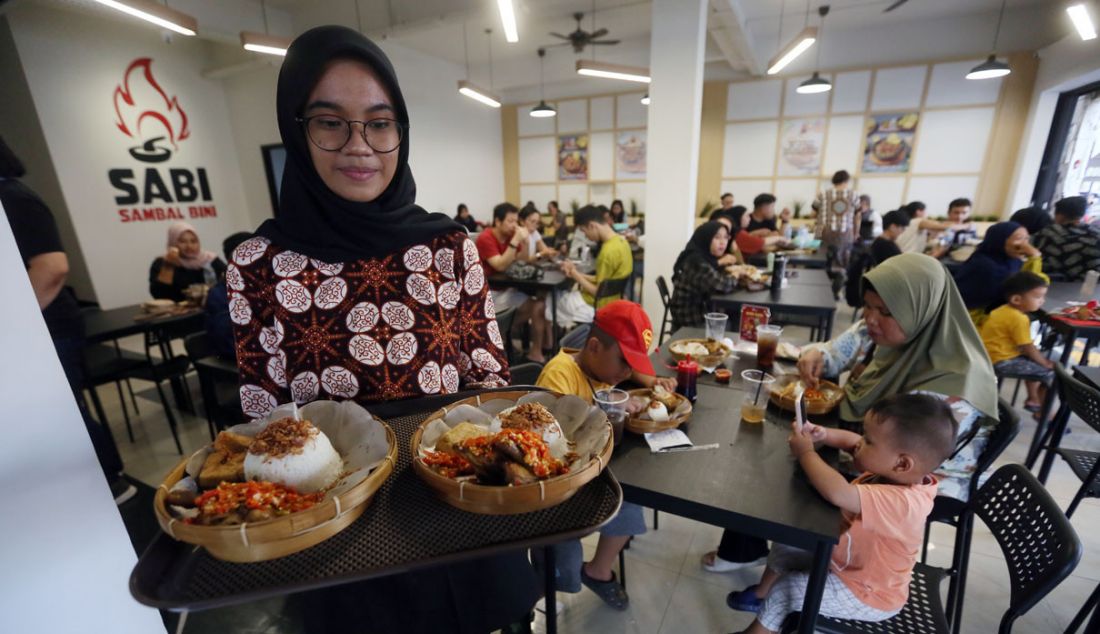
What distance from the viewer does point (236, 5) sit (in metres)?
5.93

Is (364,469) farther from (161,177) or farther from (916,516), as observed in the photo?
(161,177)

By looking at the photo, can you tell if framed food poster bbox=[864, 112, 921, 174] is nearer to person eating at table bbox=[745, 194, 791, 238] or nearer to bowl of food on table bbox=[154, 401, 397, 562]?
person eating at table bbox=[745, 194, 791, 238]

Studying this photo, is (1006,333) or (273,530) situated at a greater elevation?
(273,530)

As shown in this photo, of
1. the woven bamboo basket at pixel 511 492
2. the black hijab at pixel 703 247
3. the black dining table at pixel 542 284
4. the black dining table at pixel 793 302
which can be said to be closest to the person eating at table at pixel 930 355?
the black dining table at pixel 793 302

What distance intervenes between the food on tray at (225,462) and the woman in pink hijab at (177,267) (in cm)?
395

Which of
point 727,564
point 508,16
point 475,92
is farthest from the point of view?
point 475,92

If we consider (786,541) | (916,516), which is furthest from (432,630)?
(916,516)

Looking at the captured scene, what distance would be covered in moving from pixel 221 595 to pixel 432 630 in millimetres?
439

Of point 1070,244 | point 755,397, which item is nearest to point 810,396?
point 755,397

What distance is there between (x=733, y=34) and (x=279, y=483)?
8.02 m

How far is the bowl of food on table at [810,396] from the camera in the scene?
1.64 meters

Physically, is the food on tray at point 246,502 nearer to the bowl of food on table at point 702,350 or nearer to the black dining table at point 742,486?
the black dining table at point 742,486

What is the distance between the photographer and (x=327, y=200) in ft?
3.12

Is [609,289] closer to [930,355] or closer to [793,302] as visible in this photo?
[793,302]
